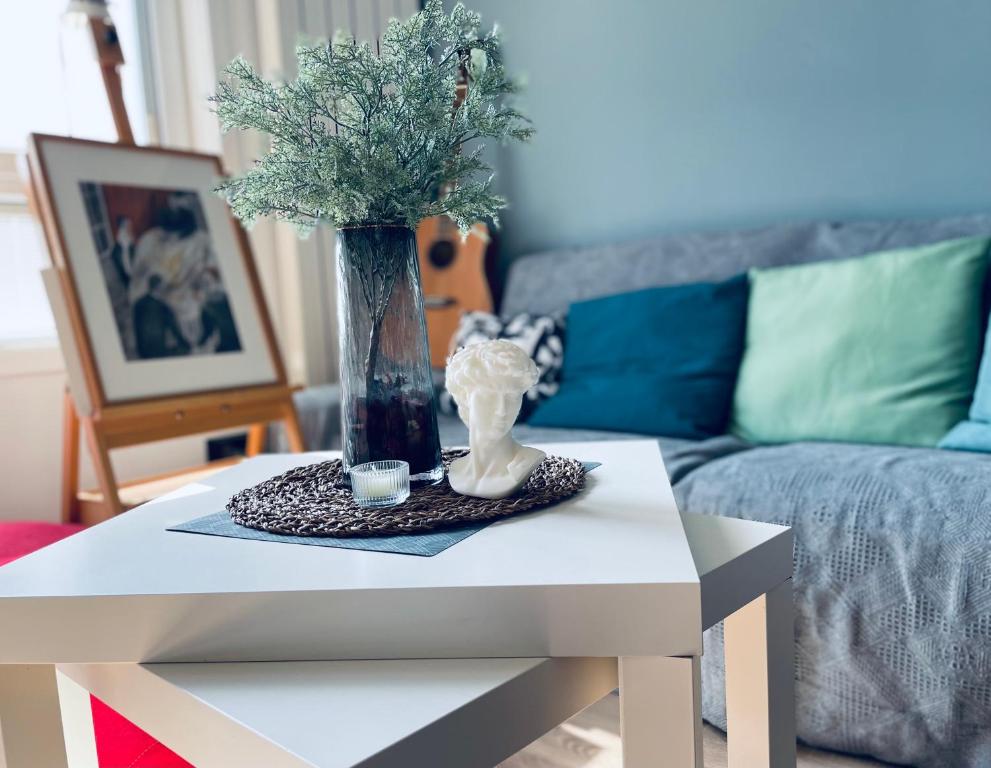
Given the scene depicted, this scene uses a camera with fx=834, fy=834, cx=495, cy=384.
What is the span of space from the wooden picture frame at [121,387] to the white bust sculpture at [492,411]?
1.27 m

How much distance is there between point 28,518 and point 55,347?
19.6 inches

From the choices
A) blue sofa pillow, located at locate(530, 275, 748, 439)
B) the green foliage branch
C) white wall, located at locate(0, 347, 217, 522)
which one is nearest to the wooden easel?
white wall, located at locate(0, 347, 217, 522)

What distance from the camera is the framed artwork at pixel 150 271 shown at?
6.38 ft

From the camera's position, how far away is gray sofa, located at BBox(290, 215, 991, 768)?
1.13 m

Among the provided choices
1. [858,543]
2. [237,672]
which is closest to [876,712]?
[858,543]

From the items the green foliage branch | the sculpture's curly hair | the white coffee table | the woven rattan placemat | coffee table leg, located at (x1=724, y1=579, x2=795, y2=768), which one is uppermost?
the green foliage branch

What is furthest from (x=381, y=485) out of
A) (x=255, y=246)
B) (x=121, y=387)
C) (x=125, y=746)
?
(x=255, y=246)

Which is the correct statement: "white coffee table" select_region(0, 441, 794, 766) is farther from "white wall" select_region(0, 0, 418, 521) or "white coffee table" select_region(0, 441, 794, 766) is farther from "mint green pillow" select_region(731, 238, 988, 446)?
"white wall" select_region(0, 0, 418, 521)

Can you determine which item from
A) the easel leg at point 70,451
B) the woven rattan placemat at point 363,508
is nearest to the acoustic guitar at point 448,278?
the easel leg at point 70,451

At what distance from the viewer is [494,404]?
89 cm

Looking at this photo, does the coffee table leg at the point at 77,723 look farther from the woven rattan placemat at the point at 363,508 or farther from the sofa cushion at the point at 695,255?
the sofa cushion at the point at 695,255

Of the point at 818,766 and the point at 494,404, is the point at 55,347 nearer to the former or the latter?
the point at 494,404

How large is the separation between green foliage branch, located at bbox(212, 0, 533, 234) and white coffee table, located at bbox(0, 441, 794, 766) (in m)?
0.37

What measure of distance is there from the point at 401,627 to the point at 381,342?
35cm
